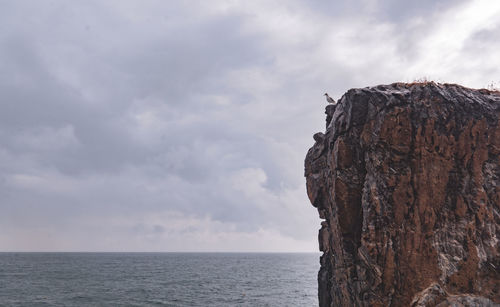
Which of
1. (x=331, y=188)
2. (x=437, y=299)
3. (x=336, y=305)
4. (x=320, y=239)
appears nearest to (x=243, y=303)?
(x=320, y=239)

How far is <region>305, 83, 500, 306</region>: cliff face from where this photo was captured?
19.6 meters

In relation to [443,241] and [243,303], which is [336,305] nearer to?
[443,241]

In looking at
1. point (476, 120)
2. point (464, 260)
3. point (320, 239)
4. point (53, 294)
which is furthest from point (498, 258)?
point (53, 294)

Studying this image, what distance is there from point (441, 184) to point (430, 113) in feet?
15.8

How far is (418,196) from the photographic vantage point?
69.2 feet

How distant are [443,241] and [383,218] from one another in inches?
145

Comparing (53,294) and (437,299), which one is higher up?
(437,299)

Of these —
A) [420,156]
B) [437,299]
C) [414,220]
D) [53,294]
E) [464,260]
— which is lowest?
[53,294]

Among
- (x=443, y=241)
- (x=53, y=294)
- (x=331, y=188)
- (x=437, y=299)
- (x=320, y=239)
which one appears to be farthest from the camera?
(x=53, y=294)

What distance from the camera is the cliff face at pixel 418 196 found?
64.3 ft

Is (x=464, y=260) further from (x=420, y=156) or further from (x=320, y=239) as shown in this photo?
(x=320, y=239)

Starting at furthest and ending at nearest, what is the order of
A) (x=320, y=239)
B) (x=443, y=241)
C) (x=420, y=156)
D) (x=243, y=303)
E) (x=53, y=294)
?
(x=53, y=294) < (x=243, y=303) < (x=320, y=239) < (x=420, y=156) < (x=443, y=241)

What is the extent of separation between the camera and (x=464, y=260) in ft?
64.0

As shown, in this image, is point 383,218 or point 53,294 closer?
point 383,218
